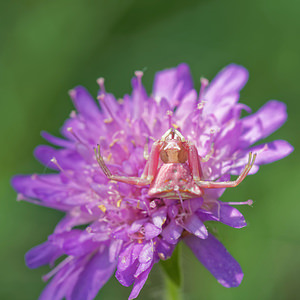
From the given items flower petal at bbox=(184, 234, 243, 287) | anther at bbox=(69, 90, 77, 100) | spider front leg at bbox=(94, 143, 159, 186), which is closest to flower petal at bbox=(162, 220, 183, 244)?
flower petal at bbox=(184, 234, 243, 287)

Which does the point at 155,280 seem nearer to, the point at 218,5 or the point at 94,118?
the point at 94,118

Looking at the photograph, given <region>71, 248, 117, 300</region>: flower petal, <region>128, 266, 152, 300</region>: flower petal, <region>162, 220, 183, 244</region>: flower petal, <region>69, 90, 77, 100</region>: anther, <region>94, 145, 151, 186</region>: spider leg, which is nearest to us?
<region>128, 266, 152, 300</region>: flower petal

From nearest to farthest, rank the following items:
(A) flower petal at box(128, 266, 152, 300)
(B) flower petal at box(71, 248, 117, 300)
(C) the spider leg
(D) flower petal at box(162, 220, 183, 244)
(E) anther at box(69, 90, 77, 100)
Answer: (A) flower petal at box(128, 266, 152, 300), (D) flower petal at box(162, 220, 183, 244), (C) the spider leg, (B) flower petal at box(71, 248, 117, 300), (E) anther at box(69, 90, 77, 100)

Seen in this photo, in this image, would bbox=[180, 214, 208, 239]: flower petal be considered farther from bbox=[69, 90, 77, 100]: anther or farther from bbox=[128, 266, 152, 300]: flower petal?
bbox=[69, 90, 77, 100]: anther

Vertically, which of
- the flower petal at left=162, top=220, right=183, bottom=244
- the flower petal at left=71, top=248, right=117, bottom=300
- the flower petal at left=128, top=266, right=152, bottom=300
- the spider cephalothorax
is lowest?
the flower petal at left=71, top=248, right=117, bottom=300

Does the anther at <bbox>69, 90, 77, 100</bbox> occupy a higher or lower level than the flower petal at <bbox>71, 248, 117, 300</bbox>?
higher

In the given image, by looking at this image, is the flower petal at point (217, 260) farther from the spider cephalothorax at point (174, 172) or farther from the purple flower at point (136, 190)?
the spider cephalothorax at point (174, 172)

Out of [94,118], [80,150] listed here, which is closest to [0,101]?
[94,118]
